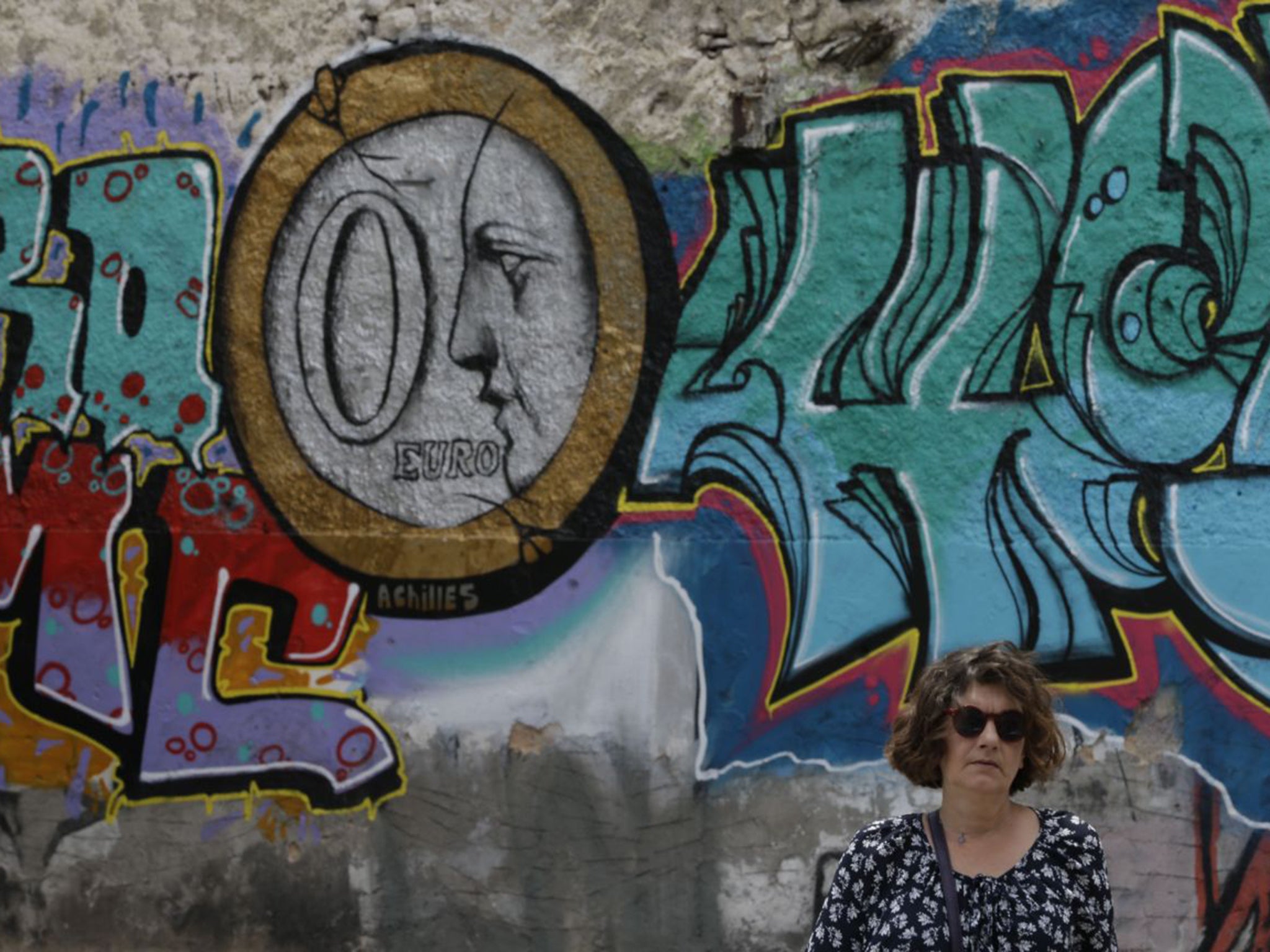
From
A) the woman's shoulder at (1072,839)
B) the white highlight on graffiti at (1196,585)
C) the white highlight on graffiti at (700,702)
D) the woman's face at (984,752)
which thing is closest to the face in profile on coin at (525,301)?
the white highlight on graffiti at (700,702)

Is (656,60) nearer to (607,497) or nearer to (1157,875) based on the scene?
(607,497)

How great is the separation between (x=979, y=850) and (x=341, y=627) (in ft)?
11.6

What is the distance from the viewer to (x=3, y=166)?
6883mm

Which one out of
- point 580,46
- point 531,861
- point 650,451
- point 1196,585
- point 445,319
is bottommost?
point 531,861

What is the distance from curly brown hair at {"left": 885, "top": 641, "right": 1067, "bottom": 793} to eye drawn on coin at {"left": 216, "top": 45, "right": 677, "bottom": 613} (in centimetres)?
277

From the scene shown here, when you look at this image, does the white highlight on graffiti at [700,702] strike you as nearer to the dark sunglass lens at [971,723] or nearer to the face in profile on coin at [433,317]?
the face in profile on coin at [433,317]

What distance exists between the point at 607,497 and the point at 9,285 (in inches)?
101

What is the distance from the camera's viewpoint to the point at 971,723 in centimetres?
351

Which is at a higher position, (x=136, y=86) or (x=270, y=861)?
(x=136, y=86)

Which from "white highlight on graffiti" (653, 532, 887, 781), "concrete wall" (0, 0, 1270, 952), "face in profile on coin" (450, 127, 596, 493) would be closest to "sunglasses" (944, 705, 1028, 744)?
"concrete wall" (0, 0, 1270, 952)

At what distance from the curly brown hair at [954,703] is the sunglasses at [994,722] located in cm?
4

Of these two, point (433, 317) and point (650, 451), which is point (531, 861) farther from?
point (433, 317)

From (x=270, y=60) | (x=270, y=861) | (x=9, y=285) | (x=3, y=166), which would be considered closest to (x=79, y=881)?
(x=270, y=861)

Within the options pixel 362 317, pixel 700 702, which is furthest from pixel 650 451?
pixel 362 317
